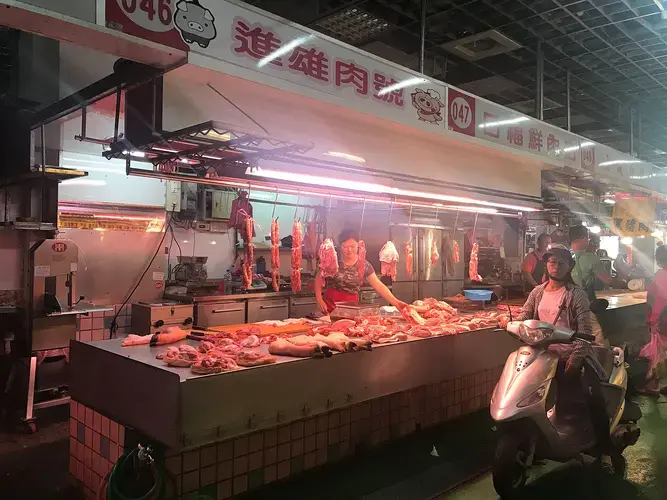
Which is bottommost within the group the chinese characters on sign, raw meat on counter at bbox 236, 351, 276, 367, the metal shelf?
raw meat on counter at bbox 236, 351, 276, 367

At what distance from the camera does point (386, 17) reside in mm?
6379

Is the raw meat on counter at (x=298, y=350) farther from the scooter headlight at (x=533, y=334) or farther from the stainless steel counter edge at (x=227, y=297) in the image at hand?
the stainless steel counter edge at (x=227, y=297)

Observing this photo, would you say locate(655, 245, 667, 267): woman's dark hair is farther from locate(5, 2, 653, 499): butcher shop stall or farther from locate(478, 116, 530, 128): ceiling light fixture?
locate(478, 116, 530, 128): ceiling light fixture

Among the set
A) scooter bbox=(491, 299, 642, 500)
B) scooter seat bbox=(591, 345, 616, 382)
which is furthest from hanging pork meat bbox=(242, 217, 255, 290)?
scooter seat bbox=(591, 345, 616, 382)

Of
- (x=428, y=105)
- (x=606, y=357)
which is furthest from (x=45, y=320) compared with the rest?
(x=606, y=357)

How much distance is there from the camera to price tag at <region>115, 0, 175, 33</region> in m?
2.94

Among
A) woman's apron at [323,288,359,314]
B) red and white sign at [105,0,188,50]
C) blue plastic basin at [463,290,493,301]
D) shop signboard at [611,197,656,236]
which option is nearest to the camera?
red and white sign at [105,0,188,50]

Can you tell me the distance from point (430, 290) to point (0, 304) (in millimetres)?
7727

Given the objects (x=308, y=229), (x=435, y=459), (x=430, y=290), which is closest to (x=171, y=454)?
(x=435, y=459)

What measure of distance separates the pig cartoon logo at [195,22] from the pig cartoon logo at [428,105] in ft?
7.56

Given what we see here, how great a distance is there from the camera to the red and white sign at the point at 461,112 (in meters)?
5.42

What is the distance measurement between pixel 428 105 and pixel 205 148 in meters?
2.51

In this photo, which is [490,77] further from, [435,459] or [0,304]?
[0,304]

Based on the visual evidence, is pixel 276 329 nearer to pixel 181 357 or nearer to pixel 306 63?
pixel 181 357
